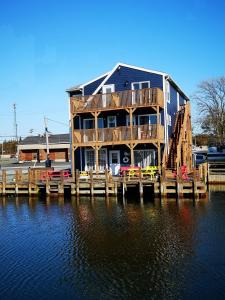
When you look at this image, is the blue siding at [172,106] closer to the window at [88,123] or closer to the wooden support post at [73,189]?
the window at [88,123]

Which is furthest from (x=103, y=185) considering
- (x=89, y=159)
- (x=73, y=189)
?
(x=89, y=159)

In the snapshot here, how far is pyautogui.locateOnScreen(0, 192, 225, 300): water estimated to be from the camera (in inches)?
439

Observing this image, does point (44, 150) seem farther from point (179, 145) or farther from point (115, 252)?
point (115, 252)

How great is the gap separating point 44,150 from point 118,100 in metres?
40.7

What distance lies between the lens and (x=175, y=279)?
458 inches

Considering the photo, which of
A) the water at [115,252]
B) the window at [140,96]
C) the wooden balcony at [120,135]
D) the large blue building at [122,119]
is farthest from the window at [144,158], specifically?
the water at [115,252]

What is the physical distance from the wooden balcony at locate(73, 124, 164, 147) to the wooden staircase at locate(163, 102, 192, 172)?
76.8 inches

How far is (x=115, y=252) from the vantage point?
1462 centimetres

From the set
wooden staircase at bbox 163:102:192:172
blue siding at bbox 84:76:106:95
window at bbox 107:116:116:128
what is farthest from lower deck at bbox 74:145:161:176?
blue siding at bbox 84:76:106:95

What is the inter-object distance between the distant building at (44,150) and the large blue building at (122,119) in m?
33.8

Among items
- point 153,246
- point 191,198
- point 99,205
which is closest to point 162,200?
point 191,198

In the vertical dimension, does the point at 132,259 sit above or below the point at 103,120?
below

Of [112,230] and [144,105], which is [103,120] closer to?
[144,105]

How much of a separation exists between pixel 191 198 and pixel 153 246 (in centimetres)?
1153
